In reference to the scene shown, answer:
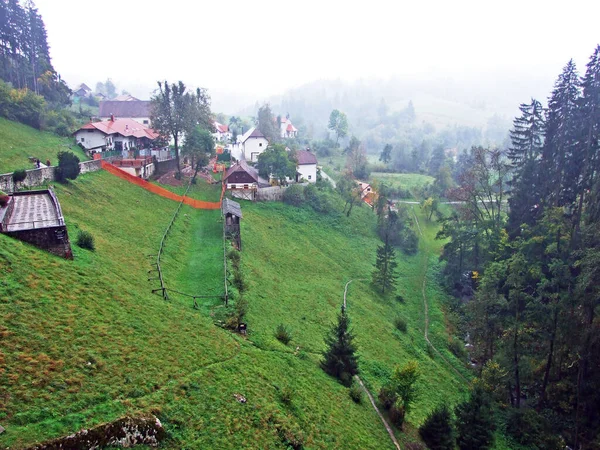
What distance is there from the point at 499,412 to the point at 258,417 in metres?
22.0

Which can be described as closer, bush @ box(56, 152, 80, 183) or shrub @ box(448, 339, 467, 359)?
bush @ box(56, 152, 80, 183)

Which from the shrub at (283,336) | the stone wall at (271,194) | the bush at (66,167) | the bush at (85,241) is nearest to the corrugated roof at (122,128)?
the stone wall at (271,194)

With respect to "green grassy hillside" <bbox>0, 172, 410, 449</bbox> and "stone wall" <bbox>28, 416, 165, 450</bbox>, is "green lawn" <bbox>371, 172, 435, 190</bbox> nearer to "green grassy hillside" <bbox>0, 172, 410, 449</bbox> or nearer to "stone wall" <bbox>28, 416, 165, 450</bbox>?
"green grassy hillside" <bbox>0, 172, 410, 449</bbox>

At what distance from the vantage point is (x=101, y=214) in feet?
109

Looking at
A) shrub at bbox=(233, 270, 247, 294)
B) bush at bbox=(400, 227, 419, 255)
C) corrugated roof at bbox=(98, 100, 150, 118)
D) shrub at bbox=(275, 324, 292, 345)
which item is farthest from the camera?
corrugated roof at bbox=(98, 100, 150, 118)

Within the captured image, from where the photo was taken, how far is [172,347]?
1811cm

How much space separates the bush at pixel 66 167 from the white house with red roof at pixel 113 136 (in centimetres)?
1871

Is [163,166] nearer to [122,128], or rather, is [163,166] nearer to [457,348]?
[122,128]

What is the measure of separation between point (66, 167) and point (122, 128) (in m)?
25.1

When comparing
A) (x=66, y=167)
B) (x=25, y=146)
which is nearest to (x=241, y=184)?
(x=66, y=167)

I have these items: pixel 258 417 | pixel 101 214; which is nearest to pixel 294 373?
pixel 258 417

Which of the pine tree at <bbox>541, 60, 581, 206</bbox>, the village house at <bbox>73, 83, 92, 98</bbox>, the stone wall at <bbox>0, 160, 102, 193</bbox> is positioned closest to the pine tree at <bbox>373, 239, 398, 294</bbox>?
the pine tree at <bbox>541, 60, 581, 206</bbox>

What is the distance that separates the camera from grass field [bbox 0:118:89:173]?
Result: 36881 mm

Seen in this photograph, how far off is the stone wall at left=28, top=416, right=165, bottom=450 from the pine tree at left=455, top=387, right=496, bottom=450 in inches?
671
